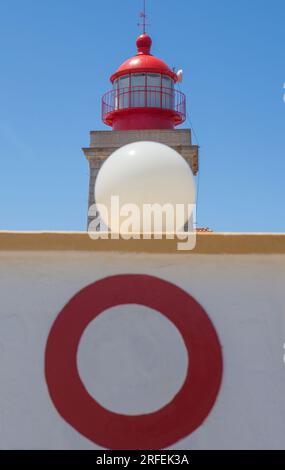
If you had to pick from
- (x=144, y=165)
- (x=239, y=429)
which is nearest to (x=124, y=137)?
(x=144, y=165)

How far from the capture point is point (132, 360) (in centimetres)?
334

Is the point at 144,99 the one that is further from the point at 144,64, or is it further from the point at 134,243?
the point at 134,243

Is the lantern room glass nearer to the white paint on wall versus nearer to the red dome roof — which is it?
the red dome roof

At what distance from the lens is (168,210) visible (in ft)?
12.3

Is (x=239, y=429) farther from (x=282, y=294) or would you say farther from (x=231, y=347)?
(x=282, y=294)

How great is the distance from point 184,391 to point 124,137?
12.8 metres

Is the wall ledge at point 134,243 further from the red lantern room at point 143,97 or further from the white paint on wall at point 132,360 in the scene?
the red lantern room at point 143,97

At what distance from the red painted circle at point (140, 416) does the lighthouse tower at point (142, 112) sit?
37.7 ft

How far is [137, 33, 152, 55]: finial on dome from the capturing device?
17.3m

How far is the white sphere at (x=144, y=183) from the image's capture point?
3.75 m

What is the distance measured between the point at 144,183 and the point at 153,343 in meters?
1.23

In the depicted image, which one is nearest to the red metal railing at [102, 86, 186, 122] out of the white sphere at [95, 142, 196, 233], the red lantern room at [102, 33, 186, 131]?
the red lantern room at [102, 33, 186, 131]

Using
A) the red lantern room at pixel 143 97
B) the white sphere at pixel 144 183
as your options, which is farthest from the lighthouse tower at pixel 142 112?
the white sphere at pixel 144 183

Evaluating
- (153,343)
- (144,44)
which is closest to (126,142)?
(144,44)
